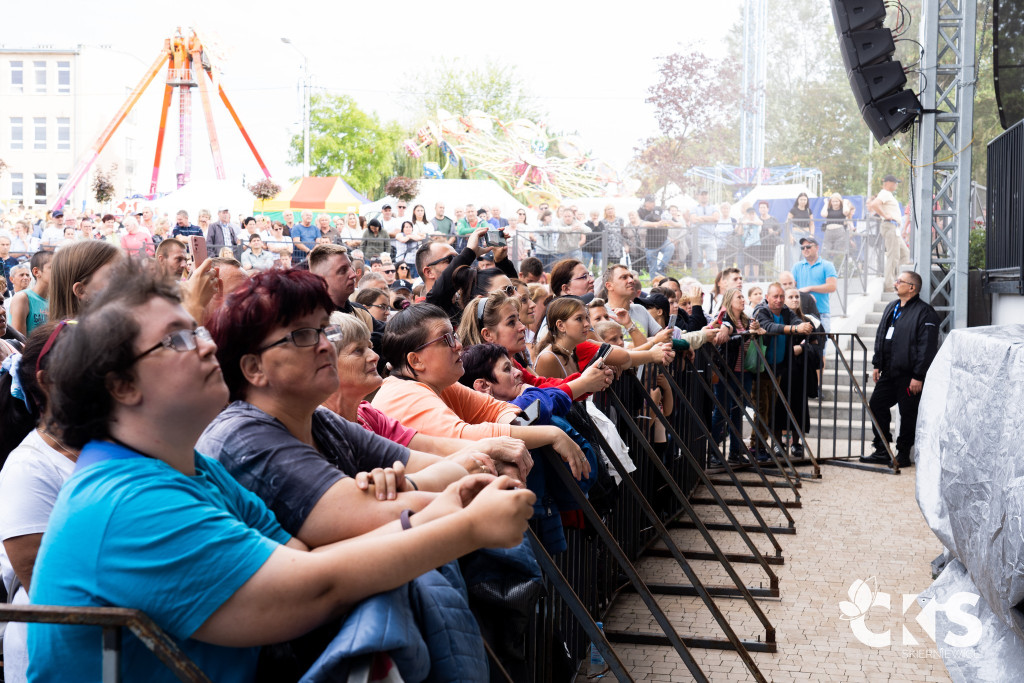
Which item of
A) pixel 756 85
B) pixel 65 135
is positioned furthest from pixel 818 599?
pixel 65 135

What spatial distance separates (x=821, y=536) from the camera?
7.25m

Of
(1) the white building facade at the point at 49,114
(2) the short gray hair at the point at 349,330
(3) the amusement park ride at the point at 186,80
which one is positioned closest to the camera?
(2) the short gray hair at the point at 349,330

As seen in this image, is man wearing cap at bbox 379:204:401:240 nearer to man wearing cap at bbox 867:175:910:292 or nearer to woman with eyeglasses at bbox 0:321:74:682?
man wearing cap at bbox 867:175:910:292

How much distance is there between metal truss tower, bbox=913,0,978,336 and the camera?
11.2 meters

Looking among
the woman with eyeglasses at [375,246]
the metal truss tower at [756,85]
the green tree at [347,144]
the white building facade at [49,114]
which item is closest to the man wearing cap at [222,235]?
the woman with eyeglasses at [375,246]

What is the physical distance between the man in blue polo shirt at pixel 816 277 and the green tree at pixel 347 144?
142 ft

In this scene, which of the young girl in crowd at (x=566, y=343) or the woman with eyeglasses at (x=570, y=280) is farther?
the woman with eyeglasses at (x=570, y=280)

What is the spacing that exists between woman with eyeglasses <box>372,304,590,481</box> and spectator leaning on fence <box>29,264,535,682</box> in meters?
1.51

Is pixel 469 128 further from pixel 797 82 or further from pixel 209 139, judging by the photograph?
pixel 797 82

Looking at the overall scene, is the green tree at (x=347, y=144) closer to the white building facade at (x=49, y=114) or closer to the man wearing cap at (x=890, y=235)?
the white building facade at (x=49, y=114)

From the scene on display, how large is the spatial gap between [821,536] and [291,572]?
6.40 m

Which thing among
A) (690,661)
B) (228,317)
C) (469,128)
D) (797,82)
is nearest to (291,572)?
(228,317)

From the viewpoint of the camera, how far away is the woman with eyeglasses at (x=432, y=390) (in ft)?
10.8

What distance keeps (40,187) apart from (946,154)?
74.4 metres
